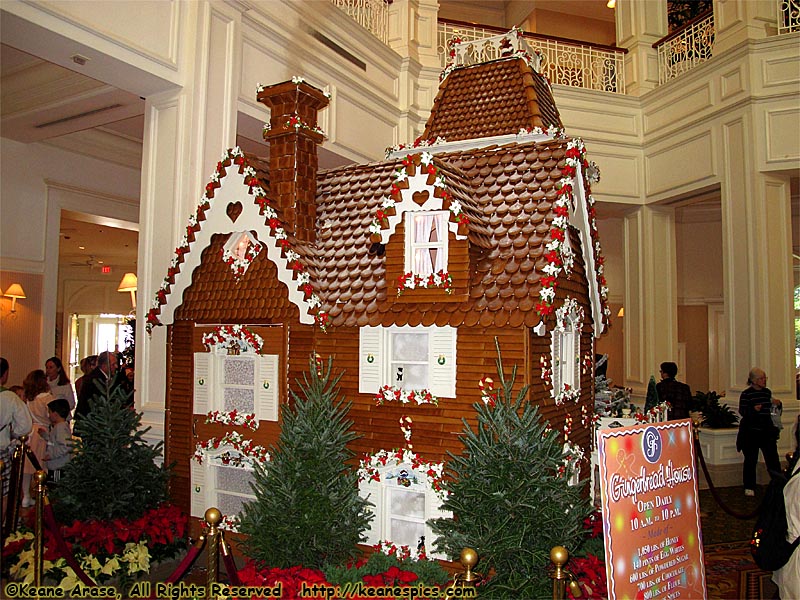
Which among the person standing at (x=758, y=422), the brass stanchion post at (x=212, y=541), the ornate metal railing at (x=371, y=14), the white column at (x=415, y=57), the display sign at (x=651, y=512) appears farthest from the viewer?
the white column at (x=415, y=57)

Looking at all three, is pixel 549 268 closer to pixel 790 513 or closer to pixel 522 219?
pixel 522 219

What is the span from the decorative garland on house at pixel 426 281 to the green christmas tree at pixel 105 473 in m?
2.90

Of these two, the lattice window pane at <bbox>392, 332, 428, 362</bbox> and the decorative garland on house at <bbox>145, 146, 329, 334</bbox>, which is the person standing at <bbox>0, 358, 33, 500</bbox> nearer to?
the decorative garland on house at <bbox>145, 146, 329, 334</bbox>

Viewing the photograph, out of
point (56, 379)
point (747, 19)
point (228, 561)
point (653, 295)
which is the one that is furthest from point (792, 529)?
point (653, 295)

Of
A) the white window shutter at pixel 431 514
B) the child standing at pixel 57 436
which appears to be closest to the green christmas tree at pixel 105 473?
the child standing at pixel 57 436

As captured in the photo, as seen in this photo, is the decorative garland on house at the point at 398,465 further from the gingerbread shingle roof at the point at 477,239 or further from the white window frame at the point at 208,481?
the white window frame at the point at 208,481

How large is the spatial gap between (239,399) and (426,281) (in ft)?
7.29

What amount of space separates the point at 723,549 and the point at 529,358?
4.06m

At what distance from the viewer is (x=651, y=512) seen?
365cm

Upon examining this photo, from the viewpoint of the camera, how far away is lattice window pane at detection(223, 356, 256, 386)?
5.88 m

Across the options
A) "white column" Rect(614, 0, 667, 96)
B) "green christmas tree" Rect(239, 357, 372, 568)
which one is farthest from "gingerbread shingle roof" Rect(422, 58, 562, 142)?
"white column" Rect(614, 0, 667, 96)

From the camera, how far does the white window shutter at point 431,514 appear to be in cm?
506

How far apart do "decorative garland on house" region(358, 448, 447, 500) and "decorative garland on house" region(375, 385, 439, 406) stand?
1.40 ft

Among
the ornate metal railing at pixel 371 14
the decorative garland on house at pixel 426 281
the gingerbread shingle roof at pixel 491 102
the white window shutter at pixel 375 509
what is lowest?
the white window shutter at pixel 375 509
